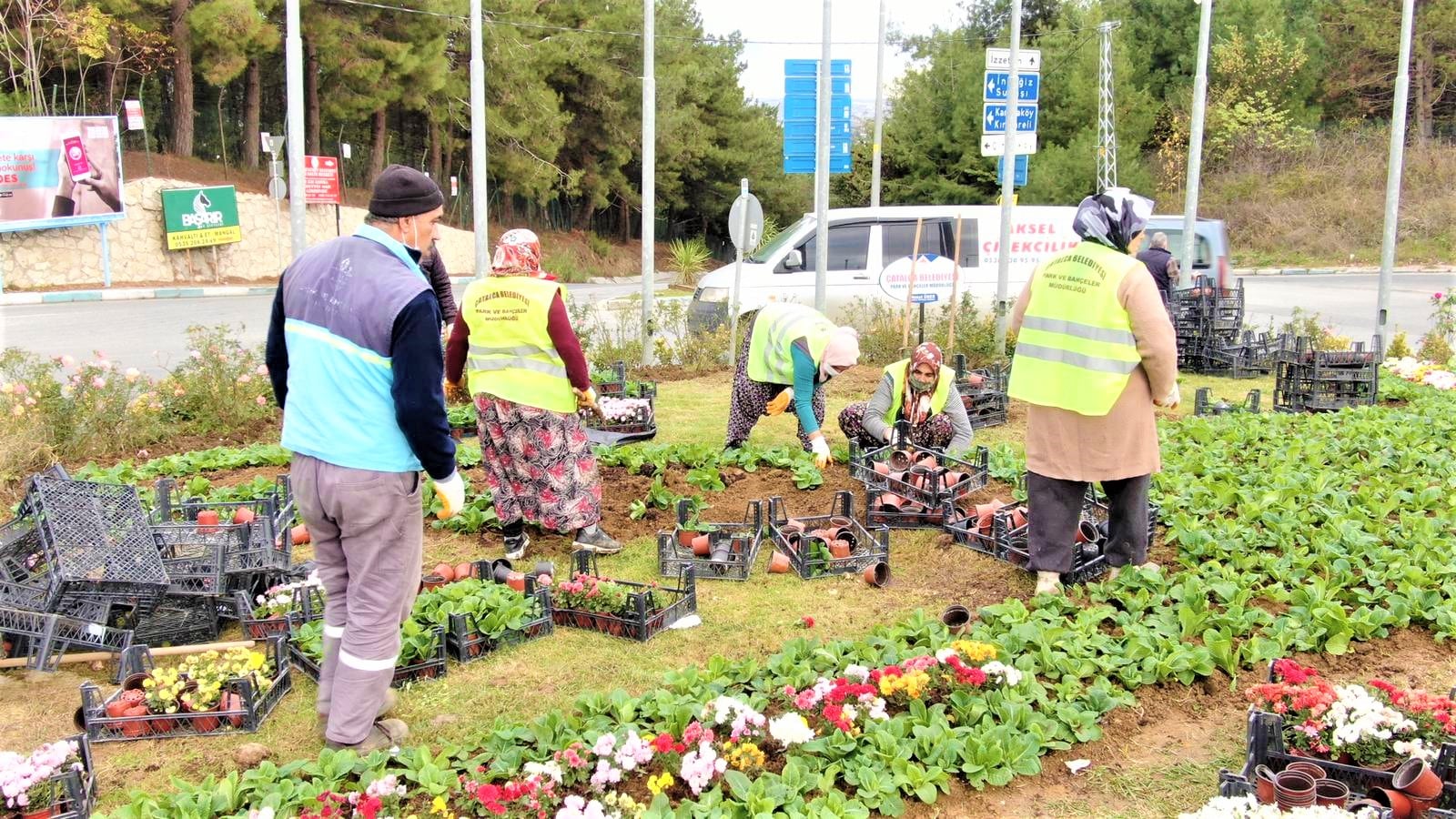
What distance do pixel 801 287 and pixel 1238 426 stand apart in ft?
20.0

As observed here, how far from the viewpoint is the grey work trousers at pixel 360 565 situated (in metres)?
3.59

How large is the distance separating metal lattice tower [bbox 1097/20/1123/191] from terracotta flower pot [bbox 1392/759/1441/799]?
91.3 feet

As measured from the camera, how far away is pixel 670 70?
121 ft

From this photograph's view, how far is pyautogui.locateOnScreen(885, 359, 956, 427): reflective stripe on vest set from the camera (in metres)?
7.09

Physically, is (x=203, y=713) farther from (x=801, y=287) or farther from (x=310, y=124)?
(x=310, y=124)

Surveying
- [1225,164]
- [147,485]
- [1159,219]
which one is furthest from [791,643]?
[1225,164]

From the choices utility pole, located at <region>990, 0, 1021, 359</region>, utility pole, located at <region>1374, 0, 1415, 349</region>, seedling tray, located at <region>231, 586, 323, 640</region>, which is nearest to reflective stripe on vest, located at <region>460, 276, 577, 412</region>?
seedling tray, located at <region>231, 586, 323, 640</region>

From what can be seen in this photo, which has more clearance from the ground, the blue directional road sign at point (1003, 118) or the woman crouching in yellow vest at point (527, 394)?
the blue directional road sign at point (1003, 118)

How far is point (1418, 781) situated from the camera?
315cm

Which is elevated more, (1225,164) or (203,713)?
(1225,164)

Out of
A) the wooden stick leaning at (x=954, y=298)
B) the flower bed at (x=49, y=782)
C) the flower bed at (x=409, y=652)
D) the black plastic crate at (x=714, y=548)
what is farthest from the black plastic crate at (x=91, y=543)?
the wooden stick leaning at (x=954, y=298)

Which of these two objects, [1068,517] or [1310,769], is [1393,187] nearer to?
[1068,517]

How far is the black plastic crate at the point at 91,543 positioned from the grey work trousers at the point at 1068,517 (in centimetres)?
A: 379

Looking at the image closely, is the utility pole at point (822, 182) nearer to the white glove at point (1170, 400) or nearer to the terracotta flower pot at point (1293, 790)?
the white glove at point (1170, 400)
